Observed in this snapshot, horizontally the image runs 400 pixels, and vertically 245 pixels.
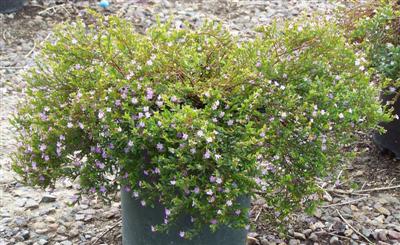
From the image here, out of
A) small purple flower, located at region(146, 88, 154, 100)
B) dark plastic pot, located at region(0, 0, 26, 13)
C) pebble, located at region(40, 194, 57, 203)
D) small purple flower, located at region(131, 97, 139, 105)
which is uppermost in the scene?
small purple flower, located at region(146, 88, 154, 100)

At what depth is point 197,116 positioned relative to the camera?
1960 millimetres

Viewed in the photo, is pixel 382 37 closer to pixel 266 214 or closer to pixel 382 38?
pixel 382 38

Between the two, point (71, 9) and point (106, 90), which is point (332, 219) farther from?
point (71, 9)

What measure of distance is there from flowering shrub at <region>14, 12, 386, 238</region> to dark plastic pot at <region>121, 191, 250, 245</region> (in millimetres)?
59

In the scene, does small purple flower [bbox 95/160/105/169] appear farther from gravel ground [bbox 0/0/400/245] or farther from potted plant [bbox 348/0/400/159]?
potted plant [bbox 348/0/400/159]

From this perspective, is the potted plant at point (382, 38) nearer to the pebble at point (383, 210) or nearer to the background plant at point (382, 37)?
the background plant at point (382, 37)

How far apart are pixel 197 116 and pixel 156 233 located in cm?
51

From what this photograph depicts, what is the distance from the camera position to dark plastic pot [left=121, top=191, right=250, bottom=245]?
7.20 ft

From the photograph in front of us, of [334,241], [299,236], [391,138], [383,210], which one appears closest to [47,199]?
[299,236]

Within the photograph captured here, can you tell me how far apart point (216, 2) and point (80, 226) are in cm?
319

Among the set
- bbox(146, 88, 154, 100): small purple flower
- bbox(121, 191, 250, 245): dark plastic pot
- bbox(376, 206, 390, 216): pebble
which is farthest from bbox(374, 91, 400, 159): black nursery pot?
bbox(146, 88, 154, 100): small purple flower

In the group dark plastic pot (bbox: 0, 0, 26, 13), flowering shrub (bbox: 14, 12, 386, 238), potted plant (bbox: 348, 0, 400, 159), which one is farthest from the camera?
dark plastic pot (bbox: 0, 0, 26, 13)

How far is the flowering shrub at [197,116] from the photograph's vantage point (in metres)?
1.96

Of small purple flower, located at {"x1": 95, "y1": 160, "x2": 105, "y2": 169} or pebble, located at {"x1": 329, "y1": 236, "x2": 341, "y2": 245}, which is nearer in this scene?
small purple flower, located at {"x1": 95, "y1": 160, "x2": 105, "y2": 169}
